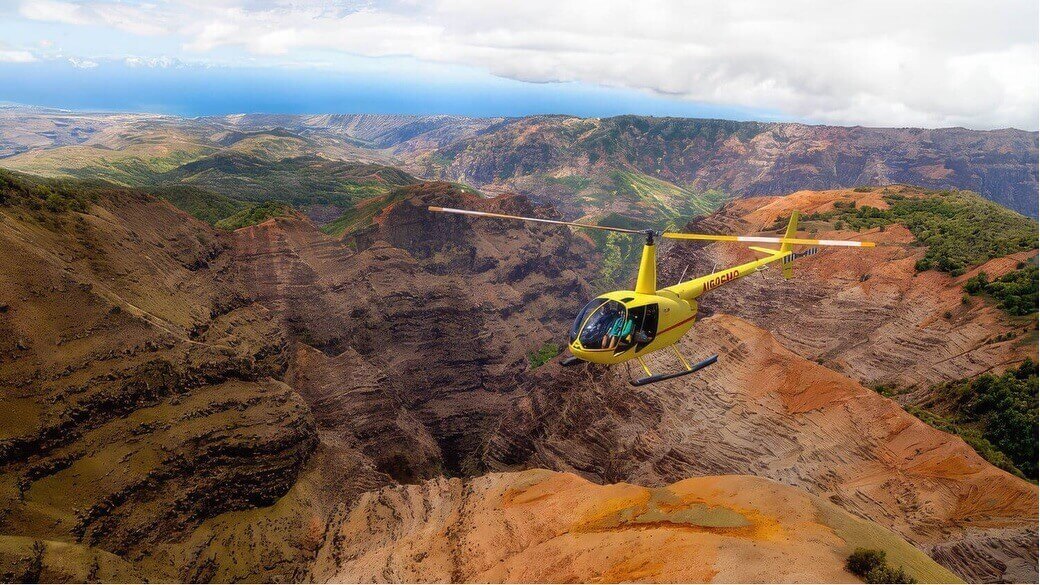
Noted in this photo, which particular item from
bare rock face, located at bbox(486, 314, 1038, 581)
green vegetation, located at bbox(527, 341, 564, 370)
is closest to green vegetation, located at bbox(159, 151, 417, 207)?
green vegetation, located at bbox(527, 341, 564, 370)

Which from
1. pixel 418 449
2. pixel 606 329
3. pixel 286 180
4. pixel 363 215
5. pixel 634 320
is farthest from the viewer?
pixel 286 180

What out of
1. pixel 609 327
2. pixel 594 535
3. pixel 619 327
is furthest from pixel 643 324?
pixel 594 535

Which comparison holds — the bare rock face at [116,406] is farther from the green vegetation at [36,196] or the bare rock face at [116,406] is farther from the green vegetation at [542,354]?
the green vegetation at [542,354]

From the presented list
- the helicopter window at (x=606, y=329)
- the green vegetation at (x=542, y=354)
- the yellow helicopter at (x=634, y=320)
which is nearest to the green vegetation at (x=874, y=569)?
the yellow helicopter at (x=634, y=320)

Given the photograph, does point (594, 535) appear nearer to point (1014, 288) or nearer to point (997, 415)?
point (997, 415)

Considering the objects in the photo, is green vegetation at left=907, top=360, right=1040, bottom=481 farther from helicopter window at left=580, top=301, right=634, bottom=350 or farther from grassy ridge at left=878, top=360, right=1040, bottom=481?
helicopter window at left=580, top=301, right=634, bottom=350

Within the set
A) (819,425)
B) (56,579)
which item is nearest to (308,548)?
(56,579)
